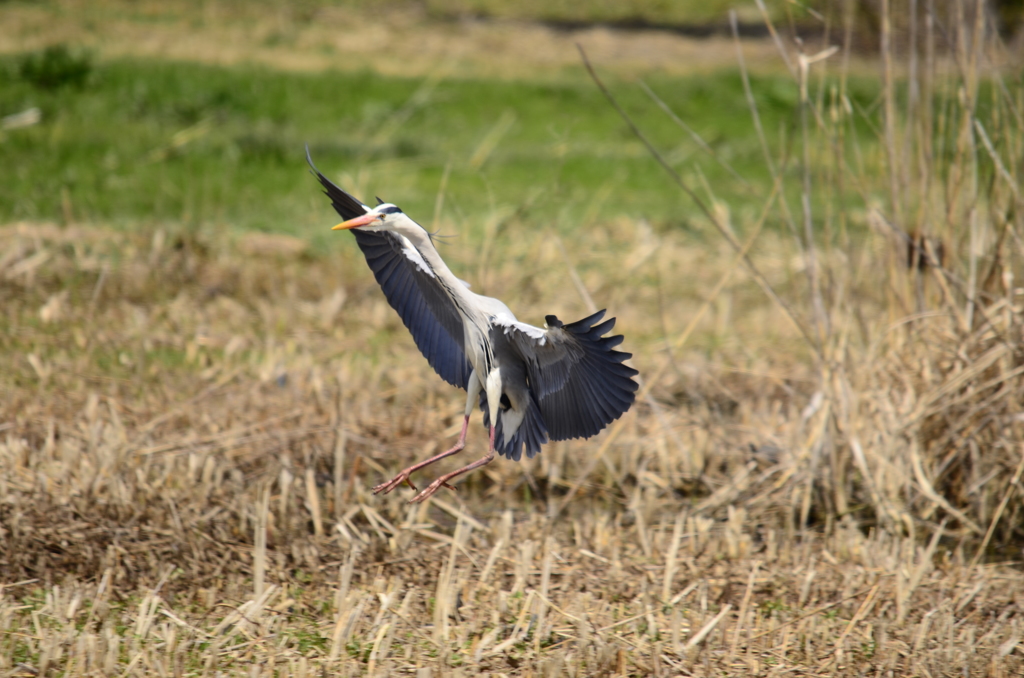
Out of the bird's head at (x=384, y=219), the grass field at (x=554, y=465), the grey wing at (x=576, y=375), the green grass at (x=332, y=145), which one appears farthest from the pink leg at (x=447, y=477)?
the green grass at (x=332, y=145)

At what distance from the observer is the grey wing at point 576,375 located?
8.41 ft

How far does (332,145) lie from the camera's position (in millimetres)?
9844

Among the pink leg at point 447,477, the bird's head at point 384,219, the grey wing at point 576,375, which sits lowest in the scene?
the pink leg at point 447,477

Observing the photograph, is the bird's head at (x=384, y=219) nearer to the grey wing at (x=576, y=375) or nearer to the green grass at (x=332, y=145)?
the grey wing at (x=576, y=375)

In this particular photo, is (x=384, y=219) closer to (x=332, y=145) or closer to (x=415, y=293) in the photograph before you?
(x=415, y=293)

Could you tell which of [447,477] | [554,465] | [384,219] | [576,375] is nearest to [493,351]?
[576,375]

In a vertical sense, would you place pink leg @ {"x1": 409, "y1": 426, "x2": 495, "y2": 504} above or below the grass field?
above

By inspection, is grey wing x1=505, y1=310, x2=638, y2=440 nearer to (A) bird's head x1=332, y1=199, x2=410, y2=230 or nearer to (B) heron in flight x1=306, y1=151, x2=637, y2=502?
(B) heron in flight x1=306, y1=151, x2=637, y2=502

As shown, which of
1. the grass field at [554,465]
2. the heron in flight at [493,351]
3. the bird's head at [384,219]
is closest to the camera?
the bird's head at [384,219]

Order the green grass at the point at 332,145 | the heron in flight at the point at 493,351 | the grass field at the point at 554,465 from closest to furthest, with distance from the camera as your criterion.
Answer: the heron in flight at the point at 493,351 < the grass field at the point at 554,465 < the green grass at the point at 332,145

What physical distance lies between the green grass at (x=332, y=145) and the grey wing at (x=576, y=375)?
3.37 metres

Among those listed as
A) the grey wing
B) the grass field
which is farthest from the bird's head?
the grass field

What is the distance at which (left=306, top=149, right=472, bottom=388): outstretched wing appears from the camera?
8.52 ft

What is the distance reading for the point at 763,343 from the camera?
570cm
